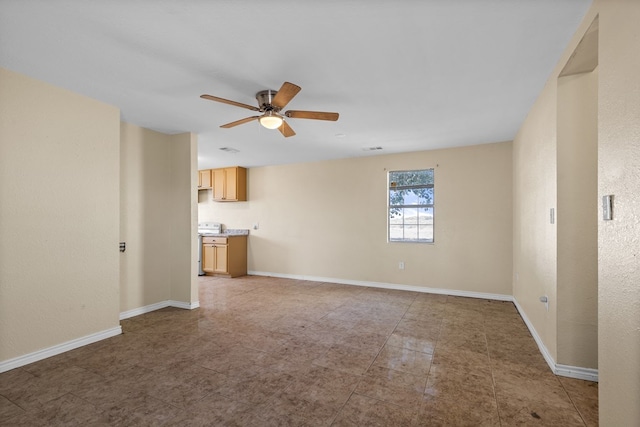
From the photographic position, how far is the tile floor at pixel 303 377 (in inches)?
70.7

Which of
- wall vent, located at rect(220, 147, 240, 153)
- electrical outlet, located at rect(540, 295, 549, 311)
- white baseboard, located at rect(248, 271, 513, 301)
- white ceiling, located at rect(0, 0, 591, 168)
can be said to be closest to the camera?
white ceiling, located at rect(0, 0, 591, 168)

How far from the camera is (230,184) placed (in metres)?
6.38

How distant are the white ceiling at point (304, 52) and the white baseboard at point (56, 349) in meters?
2.33

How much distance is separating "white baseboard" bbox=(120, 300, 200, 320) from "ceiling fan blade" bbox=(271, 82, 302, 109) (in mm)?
2994

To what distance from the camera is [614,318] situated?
1334 millimetres

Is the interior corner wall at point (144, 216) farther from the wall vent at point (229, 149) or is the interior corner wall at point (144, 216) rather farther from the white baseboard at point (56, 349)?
the wall vent at point (229, 149)

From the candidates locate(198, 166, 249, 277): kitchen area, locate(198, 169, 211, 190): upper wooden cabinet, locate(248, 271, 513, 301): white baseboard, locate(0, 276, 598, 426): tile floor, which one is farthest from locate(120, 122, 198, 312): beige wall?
locate(198, 169, 211, 190): upper wooden cabinet

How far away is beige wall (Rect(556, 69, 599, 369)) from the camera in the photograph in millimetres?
2096

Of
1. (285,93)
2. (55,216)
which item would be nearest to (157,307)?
(55,216)

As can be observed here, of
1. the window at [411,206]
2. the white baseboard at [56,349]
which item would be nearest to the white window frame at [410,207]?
the window at [411,206]

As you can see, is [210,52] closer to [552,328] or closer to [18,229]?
[18,229]

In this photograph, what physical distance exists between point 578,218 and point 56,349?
4430 mm

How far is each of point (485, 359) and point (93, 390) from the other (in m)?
3.09

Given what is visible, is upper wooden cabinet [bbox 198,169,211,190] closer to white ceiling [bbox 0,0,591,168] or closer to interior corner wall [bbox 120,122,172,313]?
interior corner wall [bbox 120,122,172,313]
